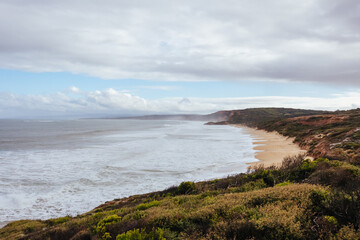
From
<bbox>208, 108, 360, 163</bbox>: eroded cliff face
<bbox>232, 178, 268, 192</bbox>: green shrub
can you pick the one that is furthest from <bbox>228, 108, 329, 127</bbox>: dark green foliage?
<bbox>232, 178, 268, 192</bbox>: green shrub

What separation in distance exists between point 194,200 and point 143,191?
6.14m

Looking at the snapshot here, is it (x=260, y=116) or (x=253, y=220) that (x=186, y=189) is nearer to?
(x=253, y=220)

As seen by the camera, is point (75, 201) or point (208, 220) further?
point (75, 201)

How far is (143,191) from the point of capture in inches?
506

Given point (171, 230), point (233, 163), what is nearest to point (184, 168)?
point (233, 163)

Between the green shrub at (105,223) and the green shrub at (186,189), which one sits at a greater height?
the green shrub at (105,223)

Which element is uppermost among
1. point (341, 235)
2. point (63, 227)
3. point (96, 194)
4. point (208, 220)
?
point (341, 235)

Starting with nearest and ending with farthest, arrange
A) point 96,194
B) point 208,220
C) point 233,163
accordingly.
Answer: point 208,220 → point 96,194 → point 233,163

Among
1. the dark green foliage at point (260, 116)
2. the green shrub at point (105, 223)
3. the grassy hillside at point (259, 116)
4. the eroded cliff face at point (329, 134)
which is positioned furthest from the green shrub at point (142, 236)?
the dark green foliage at point (260, 116)

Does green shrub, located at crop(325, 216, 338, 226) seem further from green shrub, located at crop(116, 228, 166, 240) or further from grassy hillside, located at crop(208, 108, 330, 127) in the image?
grassy hillside, located at crop(208, 108, 330, 127)

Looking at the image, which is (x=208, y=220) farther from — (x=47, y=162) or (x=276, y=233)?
(x=47, y=162)

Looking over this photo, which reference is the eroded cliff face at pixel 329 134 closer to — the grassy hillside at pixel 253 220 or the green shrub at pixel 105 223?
the grassy hillside at pixel 253 220

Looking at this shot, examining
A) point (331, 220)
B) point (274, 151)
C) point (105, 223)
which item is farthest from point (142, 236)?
point (274, 151)

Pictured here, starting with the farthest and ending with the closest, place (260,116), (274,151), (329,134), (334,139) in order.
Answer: (260,116)
(329,134)
(274,151)
(334,139)
